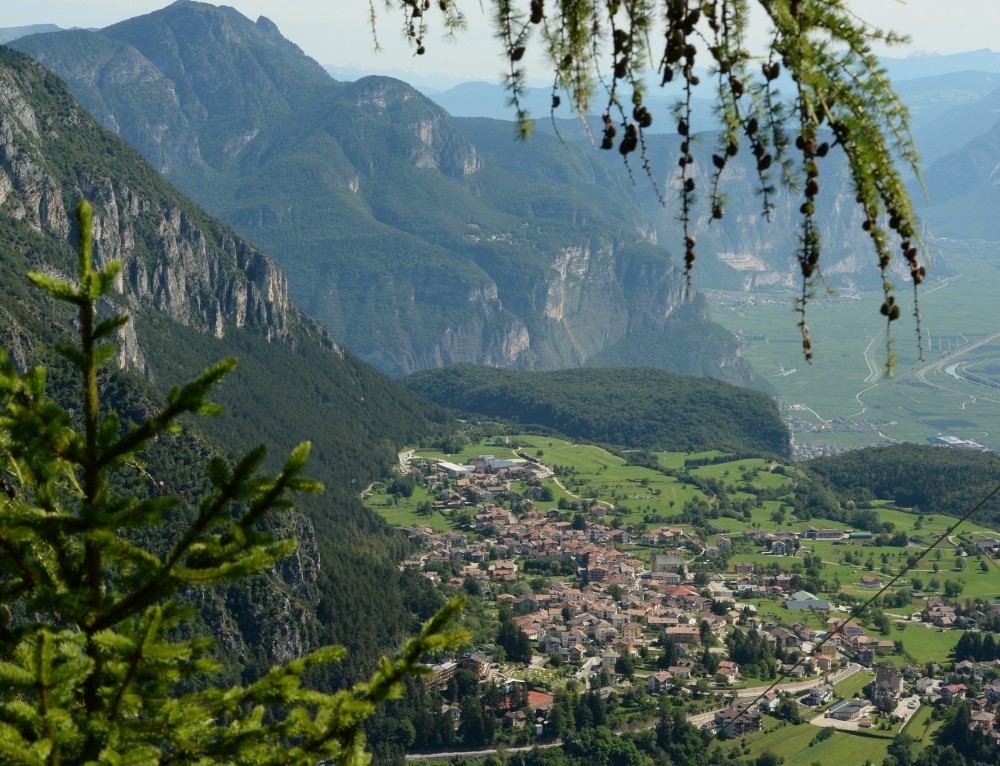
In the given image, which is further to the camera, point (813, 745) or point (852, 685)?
point (852, 685)

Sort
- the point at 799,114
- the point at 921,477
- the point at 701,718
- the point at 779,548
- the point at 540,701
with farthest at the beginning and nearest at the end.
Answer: the point at 921,477
the point at 779,548
the point at 540,701
the point at 701,718
the point at 799,114

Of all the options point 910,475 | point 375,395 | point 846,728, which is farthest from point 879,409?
point 846,728

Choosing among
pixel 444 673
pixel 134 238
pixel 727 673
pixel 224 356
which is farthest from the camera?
pixel 134 238

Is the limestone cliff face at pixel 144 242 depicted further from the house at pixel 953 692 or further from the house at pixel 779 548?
the house at pixel 953 692

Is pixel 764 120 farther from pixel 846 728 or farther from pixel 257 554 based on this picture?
pixel 846 728

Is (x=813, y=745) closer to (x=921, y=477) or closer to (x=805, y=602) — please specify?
(x=805, y=602)

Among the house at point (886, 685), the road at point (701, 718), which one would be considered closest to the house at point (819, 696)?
the road at point (701, 718)

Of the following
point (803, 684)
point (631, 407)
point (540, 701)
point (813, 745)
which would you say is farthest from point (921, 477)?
point (813, 745)
